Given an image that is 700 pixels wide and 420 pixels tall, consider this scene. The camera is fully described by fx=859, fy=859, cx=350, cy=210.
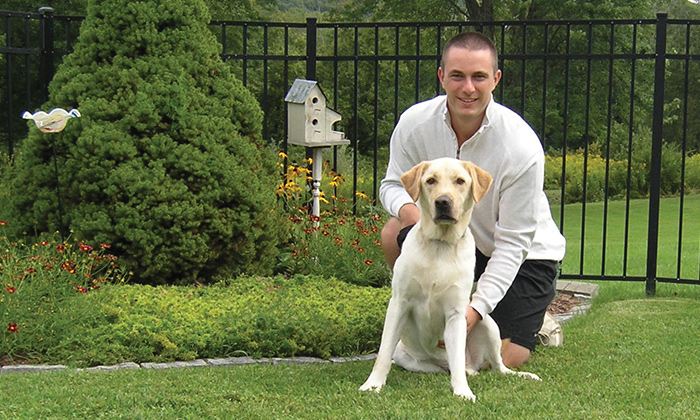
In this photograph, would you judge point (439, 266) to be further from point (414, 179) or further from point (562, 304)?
point (562, 304)

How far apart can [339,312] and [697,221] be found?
1228 cm

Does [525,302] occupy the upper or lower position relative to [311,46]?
lower

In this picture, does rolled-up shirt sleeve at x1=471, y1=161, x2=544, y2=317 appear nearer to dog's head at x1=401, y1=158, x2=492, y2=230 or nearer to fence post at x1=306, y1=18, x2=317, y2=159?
dog's head at x1=401, y1=158, x2=492, y2=230

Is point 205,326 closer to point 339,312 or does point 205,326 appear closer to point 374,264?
point 339,312

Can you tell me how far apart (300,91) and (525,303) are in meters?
3.56

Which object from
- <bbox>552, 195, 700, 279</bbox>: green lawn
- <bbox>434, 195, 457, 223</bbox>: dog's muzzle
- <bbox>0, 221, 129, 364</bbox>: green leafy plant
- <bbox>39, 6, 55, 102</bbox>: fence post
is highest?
<bbox>39, 6, 55, 102</bbox>: fence post

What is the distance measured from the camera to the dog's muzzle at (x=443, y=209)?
155 inches

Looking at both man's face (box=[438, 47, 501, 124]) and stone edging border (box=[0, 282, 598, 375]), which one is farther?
stone edging border (box=[0, 282, 598, 375])

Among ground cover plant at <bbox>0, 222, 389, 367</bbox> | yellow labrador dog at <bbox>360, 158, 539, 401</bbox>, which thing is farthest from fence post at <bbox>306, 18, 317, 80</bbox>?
yellow labrador dog at <bbox>360, 158, 539, 401</bbox>

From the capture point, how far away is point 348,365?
16.1ft

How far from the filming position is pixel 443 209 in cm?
396

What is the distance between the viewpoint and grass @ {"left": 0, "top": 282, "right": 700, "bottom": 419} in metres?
3.84

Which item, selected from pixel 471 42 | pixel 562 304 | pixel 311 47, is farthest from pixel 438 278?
pixel 311 47

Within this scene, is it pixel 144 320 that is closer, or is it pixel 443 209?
pixel 443 209
